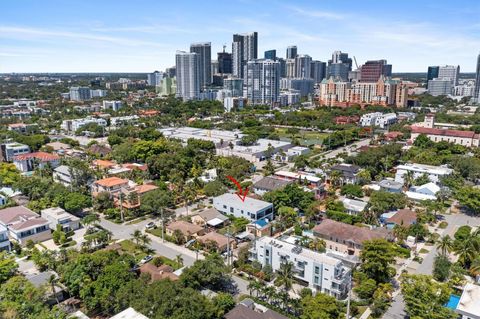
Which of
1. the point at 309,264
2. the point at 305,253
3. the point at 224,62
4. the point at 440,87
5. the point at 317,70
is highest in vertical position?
the point at 224,62

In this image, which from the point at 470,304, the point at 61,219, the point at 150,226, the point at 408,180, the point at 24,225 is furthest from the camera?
the point at 408,180

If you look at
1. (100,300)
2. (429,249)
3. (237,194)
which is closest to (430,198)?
(429,249)

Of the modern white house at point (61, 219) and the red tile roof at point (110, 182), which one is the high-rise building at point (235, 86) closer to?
the red tile roof at point (110, 182)

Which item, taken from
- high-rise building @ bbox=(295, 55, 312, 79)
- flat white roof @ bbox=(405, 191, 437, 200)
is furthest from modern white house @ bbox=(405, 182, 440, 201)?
high-rise building @ bbox=(295, 55, 312, 79)

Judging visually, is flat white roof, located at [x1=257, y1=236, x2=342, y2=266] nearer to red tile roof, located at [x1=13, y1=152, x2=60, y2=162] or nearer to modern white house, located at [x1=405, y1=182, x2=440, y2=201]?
modern white house, located at [x1=405, y1=182, x2=440, y2=201]

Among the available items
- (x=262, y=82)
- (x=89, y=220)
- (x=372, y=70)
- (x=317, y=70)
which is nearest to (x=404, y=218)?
(x=89, y=220)

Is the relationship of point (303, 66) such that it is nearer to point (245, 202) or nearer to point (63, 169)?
point (63, 169)

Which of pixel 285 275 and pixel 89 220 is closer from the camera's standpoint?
pixel 285 275

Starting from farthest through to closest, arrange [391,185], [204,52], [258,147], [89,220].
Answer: [204,52] < [258,147] < [391,185] < [89,220]
